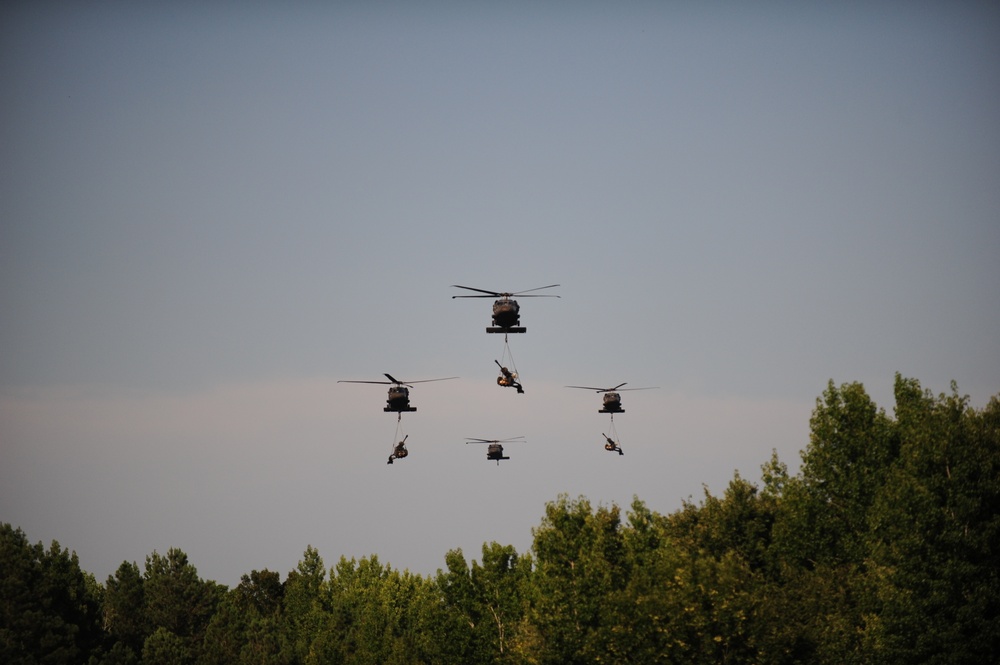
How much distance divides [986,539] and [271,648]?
2886 inches

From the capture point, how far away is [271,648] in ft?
366

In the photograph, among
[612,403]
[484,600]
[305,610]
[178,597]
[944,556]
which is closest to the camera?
[944,556]

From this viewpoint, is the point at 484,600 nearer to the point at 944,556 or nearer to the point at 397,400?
the point at 397,400

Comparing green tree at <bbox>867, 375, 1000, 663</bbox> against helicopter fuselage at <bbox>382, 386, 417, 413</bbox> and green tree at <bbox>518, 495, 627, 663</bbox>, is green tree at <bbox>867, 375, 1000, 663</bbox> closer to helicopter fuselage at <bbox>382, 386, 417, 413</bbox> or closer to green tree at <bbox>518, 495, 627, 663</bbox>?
green tree at <bbox>518, 495, 627, 663</bbox>

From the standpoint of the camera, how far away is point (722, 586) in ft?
204

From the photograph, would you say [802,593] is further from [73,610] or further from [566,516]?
[73,610]

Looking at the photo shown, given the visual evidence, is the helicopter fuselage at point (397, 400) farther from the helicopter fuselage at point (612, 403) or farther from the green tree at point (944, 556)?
the green tree at point (944, 556)

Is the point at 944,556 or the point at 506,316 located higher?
the point at 506,316

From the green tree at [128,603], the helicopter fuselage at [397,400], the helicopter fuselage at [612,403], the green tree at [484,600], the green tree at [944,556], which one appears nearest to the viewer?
the green tree at [944,556]

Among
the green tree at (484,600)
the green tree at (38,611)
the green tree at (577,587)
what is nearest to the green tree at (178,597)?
the green tree at (38,611)

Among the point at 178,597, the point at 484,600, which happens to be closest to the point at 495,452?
the point at 484,600

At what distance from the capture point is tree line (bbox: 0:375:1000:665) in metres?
58.5

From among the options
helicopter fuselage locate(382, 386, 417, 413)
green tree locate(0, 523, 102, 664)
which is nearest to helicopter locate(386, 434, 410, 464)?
helicopter fuselage locate(382, 386, 417, 413)

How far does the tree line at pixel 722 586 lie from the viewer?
5853 cm
